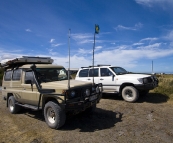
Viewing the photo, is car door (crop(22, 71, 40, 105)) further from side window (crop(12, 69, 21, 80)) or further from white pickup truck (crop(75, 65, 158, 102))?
white pickup truck (crop(75, 65, 158, 102))

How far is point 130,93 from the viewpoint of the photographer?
8.53 m

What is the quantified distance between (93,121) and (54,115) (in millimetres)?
1400

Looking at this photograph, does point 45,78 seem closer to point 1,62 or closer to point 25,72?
point 25,72

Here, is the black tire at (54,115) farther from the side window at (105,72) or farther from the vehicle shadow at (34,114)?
the side window at (105,72)

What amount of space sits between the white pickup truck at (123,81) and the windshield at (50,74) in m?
1.50

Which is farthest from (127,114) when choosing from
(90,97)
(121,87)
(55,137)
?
(55,137)

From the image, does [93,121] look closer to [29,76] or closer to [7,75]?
[29,76]

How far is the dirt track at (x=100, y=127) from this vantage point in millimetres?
4344

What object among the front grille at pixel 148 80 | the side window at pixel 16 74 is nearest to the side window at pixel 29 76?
the side window at pixel 16 74

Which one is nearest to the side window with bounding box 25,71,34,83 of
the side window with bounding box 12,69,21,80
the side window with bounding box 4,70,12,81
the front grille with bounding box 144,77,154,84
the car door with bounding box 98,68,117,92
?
the side window with bounding box 12,69,21,80

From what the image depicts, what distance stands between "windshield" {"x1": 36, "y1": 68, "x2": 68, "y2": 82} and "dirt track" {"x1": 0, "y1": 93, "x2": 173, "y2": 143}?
5.05ft

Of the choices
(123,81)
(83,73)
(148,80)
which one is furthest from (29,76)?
(148,80)

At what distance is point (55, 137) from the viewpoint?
4.53 metres

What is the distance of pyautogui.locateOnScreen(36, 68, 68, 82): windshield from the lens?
19.5 feet
